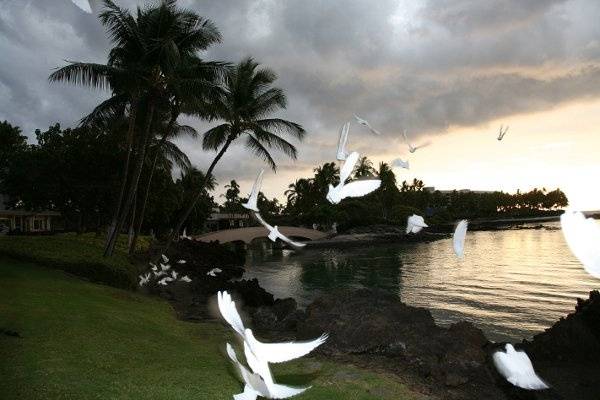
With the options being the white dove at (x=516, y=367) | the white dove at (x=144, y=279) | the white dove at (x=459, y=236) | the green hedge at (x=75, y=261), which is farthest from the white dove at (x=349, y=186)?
the white dove at (x=144, y=279)

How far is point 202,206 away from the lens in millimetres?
48312

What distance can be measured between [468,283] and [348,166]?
77.3 ft

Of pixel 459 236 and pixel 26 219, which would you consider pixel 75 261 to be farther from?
pixel 26 219

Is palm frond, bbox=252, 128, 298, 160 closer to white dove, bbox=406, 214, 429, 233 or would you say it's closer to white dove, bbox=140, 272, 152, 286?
white dove, bbox=140, 272, 152, 286

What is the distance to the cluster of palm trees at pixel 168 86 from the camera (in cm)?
1614

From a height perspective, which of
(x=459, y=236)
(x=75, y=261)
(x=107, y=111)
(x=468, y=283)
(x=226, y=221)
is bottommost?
(x=468, y=283)

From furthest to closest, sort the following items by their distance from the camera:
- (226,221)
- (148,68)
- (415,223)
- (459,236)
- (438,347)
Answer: (226,221), (148,68), (438,347), (415,223), (459,236)

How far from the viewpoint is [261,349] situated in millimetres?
1828

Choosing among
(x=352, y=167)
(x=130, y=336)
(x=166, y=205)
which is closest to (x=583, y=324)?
(x=130, y=336)

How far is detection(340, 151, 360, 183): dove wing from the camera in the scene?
1.85 metres

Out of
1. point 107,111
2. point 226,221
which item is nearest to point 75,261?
point 107,111

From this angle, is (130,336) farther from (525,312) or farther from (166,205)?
(166,205)

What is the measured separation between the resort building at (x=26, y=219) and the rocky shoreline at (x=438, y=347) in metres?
45.4

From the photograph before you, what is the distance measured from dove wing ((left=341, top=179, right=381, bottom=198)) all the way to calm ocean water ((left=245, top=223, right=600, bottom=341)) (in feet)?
36.8
